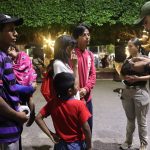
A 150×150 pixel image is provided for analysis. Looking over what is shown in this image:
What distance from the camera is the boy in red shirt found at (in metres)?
3.25

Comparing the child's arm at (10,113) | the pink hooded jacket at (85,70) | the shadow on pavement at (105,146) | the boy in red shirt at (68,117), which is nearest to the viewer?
the child's arm at (10,113)

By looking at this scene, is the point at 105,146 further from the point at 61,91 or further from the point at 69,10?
the point at 69,10

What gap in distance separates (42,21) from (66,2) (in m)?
1.38

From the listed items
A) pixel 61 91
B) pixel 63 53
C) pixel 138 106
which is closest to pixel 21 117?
pixel 61 91

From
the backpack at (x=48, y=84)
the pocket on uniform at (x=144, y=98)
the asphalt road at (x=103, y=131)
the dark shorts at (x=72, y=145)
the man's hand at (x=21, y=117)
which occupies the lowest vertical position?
the asphalt road at (x=103, y=131)

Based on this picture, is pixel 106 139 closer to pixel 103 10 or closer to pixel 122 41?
pixel 103 10

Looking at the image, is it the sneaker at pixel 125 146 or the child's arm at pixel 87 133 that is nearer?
the child's arm at pixel 87 133

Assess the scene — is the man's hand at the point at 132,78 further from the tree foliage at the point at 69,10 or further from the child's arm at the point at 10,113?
the tree foliage at the point at 69,10

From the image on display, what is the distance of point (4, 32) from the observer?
3020 mm

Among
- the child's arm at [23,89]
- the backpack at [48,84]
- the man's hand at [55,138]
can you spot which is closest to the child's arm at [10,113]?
the child's arm at [23,89]

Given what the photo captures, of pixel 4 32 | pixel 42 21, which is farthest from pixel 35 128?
pixel 42 21

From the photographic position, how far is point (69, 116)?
10.8 ft

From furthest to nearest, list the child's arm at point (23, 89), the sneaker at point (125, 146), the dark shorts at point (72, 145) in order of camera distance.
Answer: the sneaker at point (125, 146) < the dark shorts at point (72, 145) < the child's arm at point (23, 89)

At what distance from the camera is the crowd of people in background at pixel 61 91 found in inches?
113
